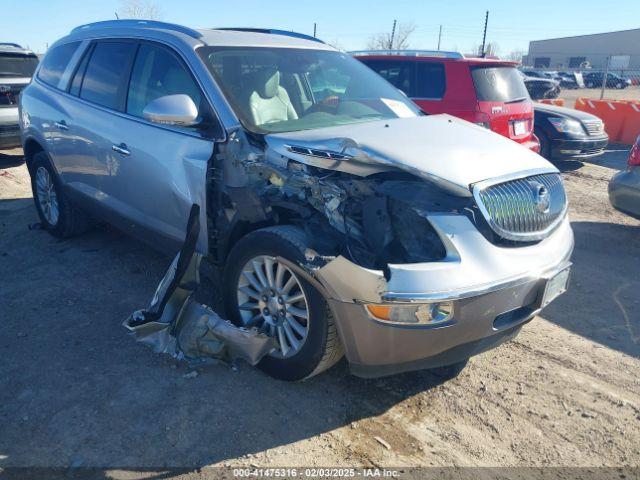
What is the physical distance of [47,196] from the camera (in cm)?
564

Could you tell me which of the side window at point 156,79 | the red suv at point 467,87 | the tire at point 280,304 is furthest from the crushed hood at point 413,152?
the red suv at point 467,87

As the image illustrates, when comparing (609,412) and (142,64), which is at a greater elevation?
(142,64)

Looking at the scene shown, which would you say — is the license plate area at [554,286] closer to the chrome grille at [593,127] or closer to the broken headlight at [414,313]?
the broken headlight at [414,313]

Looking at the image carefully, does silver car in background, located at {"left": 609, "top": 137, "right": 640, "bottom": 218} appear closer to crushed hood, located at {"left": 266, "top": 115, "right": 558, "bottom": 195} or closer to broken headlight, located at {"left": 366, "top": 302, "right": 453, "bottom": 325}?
crushed hood, located at {"left": 266, "top": 115, "right": 558, "bottom": 195}

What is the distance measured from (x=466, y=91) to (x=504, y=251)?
16.6 feet

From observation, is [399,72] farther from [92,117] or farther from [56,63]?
[92,117]

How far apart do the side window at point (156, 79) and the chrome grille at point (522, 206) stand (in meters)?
1.86

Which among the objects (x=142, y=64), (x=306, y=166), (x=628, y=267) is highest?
(x=142, y=64)

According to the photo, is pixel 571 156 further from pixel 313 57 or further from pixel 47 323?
pixel 47 323

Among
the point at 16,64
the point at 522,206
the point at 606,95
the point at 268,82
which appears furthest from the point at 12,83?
the point at 606,95

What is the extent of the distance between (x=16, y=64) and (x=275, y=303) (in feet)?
26.9

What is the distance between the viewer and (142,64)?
13.5ft

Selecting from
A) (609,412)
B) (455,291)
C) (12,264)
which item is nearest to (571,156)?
(609,412)

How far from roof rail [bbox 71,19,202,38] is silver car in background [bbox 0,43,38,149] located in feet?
13.3
